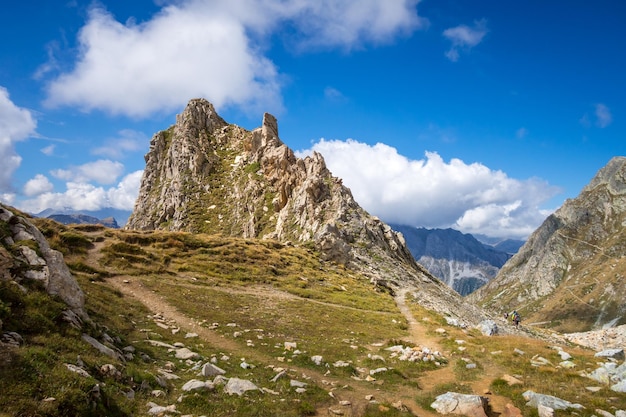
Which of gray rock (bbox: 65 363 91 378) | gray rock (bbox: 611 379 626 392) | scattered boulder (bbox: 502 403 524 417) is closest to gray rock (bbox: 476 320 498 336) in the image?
gray rock (bbox: 611 379 626 392)

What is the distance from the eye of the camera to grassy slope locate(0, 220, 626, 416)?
487 inches

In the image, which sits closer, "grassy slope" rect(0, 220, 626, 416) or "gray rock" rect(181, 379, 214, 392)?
"grassy slope" rect(0, 220, 626, 416)

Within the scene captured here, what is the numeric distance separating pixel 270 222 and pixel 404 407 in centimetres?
7762

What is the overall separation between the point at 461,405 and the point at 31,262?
22379 millimetres

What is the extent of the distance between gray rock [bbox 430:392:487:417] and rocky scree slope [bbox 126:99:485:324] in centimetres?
3786

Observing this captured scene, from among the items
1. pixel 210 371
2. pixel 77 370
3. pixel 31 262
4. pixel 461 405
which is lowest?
pixel 461 405

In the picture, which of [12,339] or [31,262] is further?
[31,262]

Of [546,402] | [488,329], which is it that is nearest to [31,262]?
[546,402]

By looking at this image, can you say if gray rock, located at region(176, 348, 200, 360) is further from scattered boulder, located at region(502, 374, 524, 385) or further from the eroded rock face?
→ scattered boulder, located at region(502, 374, 524, 385)

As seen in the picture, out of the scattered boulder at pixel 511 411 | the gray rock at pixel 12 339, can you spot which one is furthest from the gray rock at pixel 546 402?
the gray rock at pixel 12 339

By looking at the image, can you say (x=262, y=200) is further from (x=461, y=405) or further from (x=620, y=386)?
(x=620, y=386)

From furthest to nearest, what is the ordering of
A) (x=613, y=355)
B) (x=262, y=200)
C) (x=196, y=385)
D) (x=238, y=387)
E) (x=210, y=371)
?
(x=262, y=200) < (x=613, y=355) < (x=210, y=371) < (x=238, y=387) < (x=196, y=385)

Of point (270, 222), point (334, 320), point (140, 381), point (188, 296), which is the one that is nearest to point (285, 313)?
point (334, 320)

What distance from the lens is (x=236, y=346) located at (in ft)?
78.4
